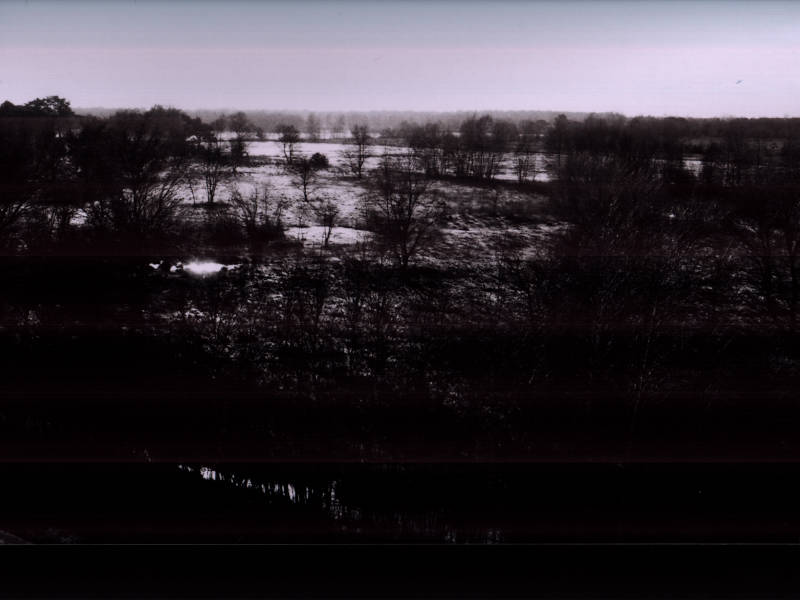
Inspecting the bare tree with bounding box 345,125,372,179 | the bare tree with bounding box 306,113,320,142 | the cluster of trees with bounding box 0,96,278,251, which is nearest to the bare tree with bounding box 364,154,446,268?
the bare tree with bounding box 345,125,372,179

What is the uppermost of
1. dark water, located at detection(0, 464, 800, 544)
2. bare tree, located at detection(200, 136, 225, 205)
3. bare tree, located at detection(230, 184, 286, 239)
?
bare tree, located at detection(200, 136, 225, 205)

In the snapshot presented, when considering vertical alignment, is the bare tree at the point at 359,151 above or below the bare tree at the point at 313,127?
below

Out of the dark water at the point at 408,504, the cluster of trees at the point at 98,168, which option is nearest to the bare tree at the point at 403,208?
the cluster of trees at the point at 98,168

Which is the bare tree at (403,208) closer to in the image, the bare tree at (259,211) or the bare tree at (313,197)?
the bare tree at (313,197)

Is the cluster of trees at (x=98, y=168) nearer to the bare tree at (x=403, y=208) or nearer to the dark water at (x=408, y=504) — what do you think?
the bare tree at (x=403, y=208)

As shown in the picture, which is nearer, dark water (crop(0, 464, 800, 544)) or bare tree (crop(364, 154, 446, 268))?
dark water (crop(0, 464, 800, 544))

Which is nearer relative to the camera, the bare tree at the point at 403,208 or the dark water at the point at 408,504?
the dark water at the point at 408,504

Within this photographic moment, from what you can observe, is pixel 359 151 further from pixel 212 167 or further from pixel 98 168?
pixel 98 168

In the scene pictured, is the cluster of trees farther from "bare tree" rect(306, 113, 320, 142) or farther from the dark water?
the dark water

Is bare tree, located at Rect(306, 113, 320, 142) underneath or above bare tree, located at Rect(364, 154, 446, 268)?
above

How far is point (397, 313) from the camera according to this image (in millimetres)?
1367

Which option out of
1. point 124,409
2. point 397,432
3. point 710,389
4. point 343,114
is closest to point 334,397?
point 397,432

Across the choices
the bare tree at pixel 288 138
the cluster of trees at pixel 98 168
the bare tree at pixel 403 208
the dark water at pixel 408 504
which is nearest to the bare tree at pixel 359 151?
the bare tree at pixel 403 208

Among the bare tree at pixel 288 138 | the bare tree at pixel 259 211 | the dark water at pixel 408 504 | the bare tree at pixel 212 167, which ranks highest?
the bare tree at pixel 288 138
